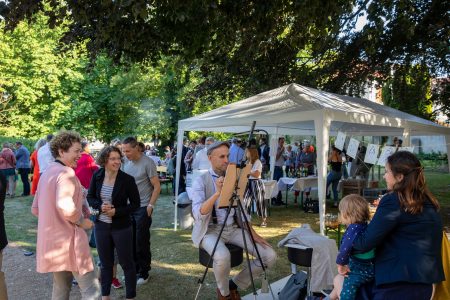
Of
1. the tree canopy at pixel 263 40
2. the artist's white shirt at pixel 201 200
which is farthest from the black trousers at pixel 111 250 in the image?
the tree canopy at pixel 263 40

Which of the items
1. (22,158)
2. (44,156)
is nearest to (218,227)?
(44,156)

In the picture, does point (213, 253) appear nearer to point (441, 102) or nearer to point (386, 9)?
point (386, 9)

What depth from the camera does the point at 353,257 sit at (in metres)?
2.81

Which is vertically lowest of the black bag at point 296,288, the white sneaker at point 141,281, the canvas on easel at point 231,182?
the white sneaker at point 141,281

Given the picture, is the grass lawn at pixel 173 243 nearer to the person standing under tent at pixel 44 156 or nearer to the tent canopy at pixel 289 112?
the person standing under tent at pixel 44 156

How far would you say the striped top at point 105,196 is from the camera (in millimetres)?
3986

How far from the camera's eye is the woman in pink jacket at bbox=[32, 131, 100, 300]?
10.2 feet

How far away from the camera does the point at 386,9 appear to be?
24.3 ft

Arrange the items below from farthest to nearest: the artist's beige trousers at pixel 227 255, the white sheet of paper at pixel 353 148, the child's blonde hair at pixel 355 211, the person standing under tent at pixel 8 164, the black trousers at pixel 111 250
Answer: the person standing under tent at pixel 8 164, the white sheet of paper at pixel 353 148, the black trousers at pixel 111 250, the artist's beige trousers at pixel 227 255, the child's blonde hair at pixel 355 211

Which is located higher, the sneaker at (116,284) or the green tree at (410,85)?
the green tree at (410,85)

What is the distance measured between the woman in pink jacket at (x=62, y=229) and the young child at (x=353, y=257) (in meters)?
1.98

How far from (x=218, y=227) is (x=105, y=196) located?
46.6 inches

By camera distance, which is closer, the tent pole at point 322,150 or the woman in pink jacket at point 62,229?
the woman in pink jacket at point 62,229

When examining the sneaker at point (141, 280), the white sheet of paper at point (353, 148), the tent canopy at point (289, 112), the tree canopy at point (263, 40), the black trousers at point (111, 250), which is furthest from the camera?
the white sheet of paper at point (353, 148)
